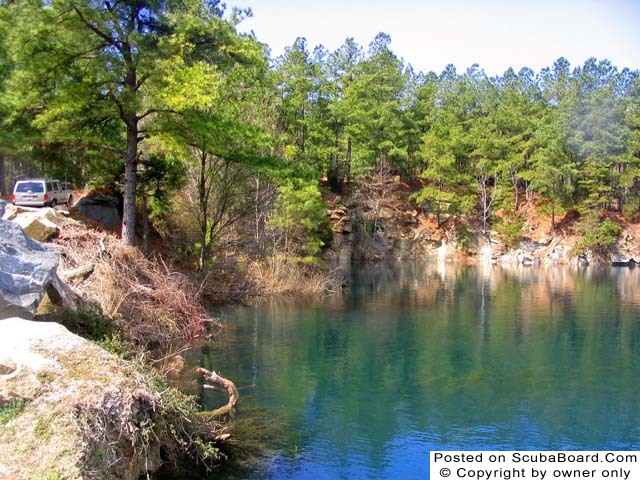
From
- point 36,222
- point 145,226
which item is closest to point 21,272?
point 36,222

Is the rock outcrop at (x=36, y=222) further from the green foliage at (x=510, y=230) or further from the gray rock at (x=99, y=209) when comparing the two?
the green foliage at (x=510, y=230)

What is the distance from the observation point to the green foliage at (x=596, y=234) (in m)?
64.0

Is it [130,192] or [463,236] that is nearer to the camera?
[130,192]

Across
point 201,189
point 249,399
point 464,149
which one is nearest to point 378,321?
point 201,189

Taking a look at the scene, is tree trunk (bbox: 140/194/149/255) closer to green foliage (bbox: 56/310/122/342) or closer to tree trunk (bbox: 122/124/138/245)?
tree trunk (bbox: 122/124/138/245)

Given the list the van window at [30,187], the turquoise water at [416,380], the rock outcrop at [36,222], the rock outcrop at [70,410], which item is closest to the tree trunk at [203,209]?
the turquoise water at [416,380]

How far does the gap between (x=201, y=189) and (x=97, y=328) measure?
1575 centimetres

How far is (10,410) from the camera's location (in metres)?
8.96

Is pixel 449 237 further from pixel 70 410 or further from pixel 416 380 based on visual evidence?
pixel 70 410

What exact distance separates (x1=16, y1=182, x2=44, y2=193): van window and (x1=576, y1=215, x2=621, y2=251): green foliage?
5272cm

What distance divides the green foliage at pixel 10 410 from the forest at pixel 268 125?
46.0 ft

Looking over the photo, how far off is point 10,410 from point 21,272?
162 inches

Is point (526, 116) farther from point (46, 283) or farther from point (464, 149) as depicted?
point (46, 283)

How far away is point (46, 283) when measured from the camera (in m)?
12.7
